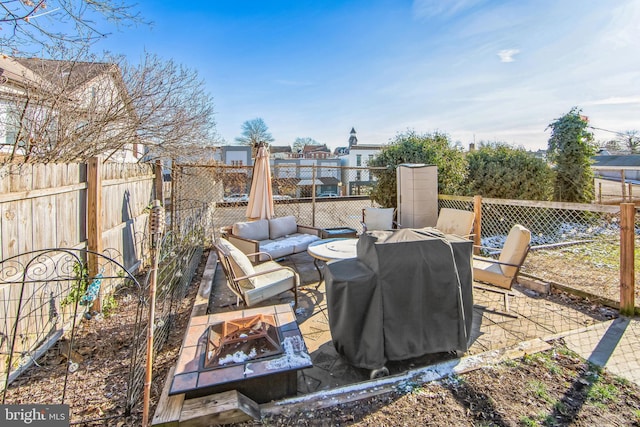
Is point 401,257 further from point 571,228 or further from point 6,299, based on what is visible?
point 571,228

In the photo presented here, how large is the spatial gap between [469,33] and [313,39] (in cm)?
391

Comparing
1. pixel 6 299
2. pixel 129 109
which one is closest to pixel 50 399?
pixel 6 299

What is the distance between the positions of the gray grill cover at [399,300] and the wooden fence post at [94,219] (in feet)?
9.77

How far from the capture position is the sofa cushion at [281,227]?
604cm

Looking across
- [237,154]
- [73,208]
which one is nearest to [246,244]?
[73,208]

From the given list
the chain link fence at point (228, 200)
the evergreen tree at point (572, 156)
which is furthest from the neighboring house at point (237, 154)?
the evergreen tree at point (572, 156)

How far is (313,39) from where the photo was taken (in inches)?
315

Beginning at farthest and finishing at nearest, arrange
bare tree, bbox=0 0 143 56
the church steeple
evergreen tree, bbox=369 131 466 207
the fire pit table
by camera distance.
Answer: the church steeple < evergreen tree, bbox=369 131 466 207 < bare tree, bbox=0 0 143 56 < the fire pit table

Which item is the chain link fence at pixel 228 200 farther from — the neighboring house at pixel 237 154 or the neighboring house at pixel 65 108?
the neighboring house at pixel 237 154

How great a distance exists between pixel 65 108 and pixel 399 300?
515cm

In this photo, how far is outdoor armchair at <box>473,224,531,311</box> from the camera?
347 centimetres

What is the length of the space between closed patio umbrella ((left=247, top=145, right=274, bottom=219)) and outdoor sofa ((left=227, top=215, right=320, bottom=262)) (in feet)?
0.72

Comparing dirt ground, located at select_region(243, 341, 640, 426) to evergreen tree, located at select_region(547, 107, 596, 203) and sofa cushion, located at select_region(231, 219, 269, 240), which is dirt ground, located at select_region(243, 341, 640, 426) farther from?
evergreen tree, located at select_region(547, 107, 596, 203)

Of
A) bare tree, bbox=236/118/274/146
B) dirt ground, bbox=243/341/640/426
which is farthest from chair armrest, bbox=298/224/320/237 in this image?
bare tree, bbox=236/118/274/146
